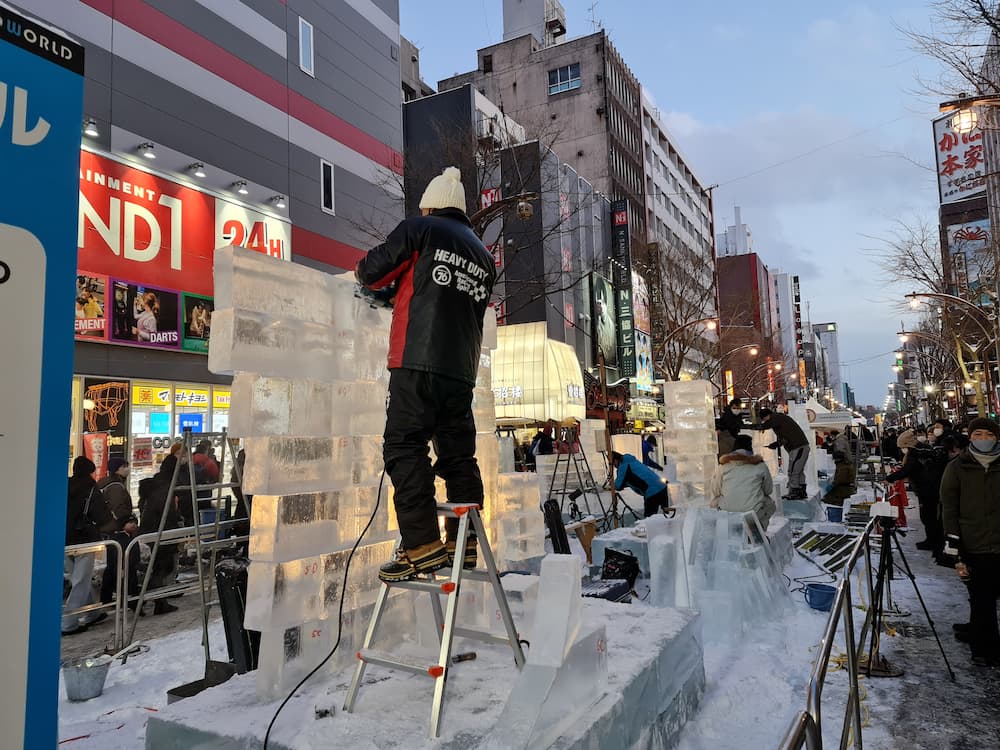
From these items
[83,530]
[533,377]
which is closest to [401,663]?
[83,530]

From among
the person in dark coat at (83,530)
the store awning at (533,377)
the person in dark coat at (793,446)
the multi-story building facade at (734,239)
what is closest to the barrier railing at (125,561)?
the person in dark coat at (83,530)

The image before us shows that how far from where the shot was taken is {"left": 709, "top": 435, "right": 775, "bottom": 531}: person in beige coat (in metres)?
7.96

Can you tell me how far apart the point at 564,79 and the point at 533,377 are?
3065cm

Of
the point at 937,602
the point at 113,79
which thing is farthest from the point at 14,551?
the point at 113,79

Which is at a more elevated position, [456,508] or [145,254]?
[145,254]

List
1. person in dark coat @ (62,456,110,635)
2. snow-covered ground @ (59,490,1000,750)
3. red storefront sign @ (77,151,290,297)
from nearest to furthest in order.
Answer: snow-covered ground @ (59,490,1000,750), person in dark coat @ (62,456,110,635), red storefront sign @ (77,151,290,297)

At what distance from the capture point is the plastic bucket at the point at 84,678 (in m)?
4.83

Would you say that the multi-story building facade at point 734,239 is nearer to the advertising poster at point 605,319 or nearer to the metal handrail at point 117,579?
the advertising poster at point 605,319

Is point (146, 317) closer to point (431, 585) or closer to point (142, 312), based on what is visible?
point (142, 312)

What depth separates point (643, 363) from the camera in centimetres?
3975

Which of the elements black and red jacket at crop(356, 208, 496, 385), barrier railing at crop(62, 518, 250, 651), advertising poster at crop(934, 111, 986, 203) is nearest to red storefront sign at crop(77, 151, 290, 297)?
barrier railing at crop(62, 518, 250, 651)

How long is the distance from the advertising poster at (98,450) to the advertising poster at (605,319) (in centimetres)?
2618

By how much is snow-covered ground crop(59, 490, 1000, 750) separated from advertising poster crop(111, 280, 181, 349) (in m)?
7.08

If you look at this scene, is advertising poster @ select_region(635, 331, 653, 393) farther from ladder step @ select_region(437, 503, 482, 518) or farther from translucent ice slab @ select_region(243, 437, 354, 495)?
ladder step @ select_region(437, 503, 482, 518)
